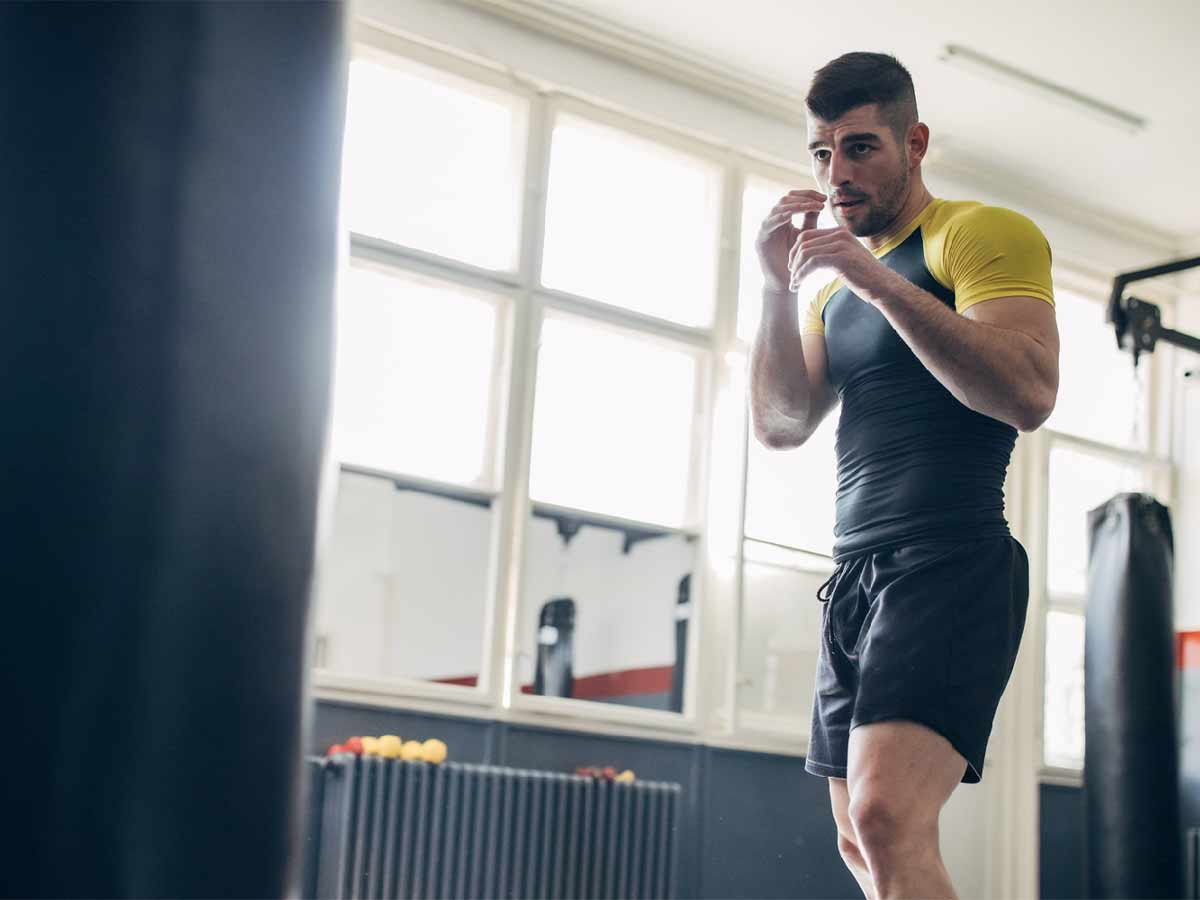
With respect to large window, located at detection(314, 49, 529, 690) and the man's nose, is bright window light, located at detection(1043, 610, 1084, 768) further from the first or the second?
the man's nose

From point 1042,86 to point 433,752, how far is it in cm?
343

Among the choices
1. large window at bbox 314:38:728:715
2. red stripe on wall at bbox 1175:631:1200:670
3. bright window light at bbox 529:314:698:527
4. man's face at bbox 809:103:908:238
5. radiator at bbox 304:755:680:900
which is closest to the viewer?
man's face at bbox 809:103:908:238

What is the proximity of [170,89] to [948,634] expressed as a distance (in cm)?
120

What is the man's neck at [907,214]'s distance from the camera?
1788 mm

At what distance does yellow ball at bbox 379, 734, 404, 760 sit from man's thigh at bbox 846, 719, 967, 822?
9.40 feet

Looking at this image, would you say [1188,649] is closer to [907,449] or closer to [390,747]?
[390,747]

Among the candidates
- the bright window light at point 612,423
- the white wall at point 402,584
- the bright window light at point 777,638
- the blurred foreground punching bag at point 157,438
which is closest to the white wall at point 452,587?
the white wall at point 402,584

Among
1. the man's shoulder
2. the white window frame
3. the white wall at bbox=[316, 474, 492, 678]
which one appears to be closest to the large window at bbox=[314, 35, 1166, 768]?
the white wall at bbox=[316, 474, 492, 678]

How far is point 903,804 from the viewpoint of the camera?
151 centimetres

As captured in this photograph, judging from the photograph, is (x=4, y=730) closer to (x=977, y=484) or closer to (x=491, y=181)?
(x=977, y=484)

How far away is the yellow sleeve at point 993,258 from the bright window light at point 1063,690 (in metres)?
4.84

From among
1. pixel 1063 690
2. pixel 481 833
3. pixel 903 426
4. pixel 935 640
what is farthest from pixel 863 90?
pixel 1063 690

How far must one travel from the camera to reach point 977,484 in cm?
166

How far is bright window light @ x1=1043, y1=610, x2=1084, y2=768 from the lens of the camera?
620cm
